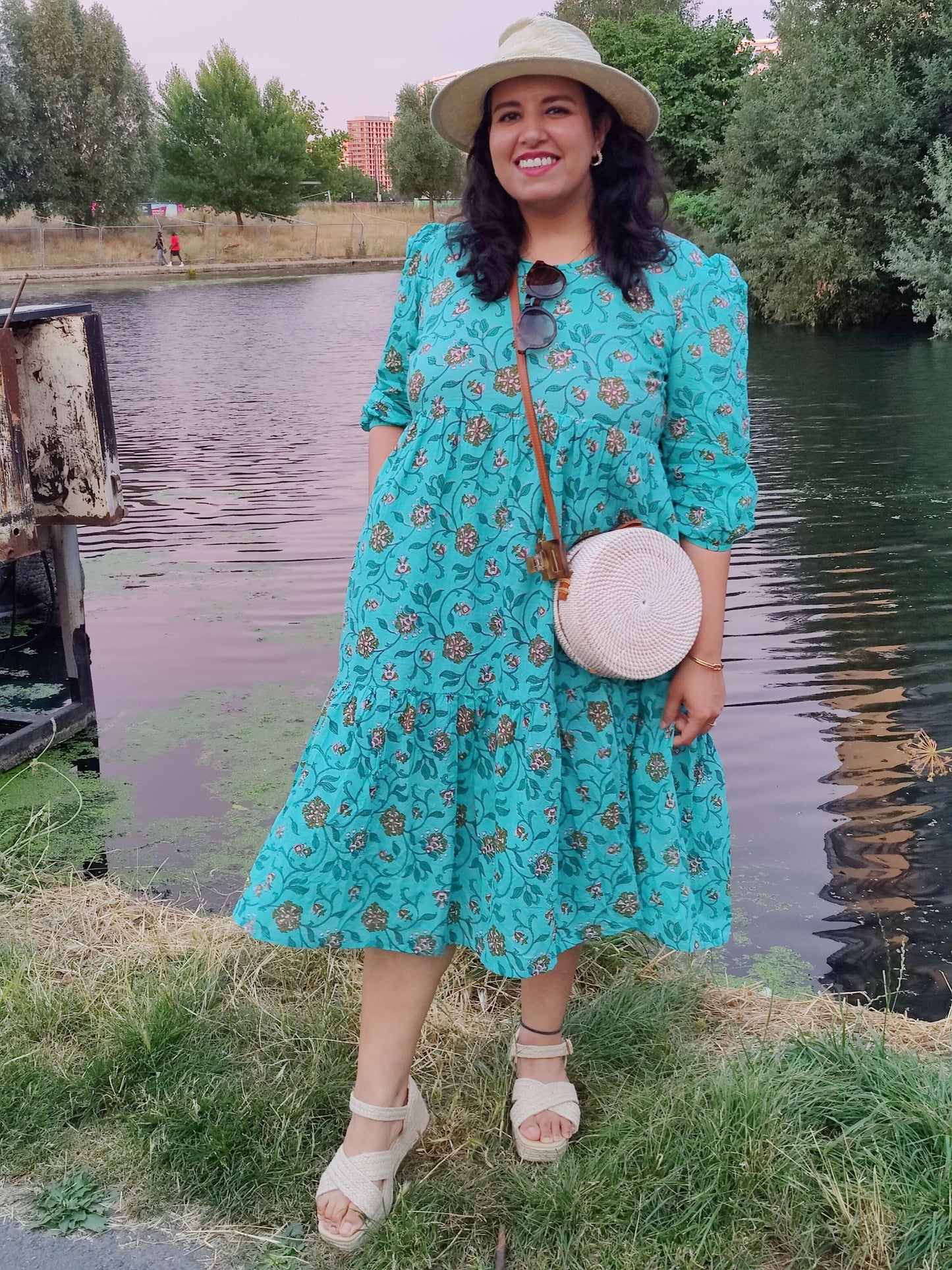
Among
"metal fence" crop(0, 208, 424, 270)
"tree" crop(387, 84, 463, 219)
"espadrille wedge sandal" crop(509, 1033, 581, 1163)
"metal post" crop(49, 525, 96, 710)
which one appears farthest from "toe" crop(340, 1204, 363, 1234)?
"tree" crop(387, 84, 463, 219)

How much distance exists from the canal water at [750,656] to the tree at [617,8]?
46951mm

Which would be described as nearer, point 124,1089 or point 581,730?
point 581,730

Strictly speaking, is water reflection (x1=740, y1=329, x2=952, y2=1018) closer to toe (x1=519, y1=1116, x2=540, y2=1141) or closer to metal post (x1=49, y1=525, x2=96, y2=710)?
toe (x1=519, y1=1116, x2=540, y2=1141)

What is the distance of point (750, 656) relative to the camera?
20.7 ft

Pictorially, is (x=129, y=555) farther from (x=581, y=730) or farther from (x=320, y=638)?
(x=581, y=730)

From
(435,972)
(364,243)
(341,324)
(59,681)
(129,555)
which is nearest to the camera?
(435,972)

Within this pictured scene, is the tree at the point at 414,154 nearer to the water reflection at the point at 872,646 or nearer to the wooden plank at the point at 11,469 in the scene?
the water reflection at the point at 872,646

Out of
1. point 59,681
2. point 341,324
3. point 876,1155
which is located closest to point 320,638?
point 59,681

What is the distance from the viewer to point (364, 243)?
50281mm

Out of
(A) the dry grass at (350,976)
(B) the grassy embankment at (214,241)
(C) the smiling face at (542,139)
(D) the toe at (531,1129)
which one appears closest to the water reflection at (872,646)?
(A) the dry grass at (350,976)

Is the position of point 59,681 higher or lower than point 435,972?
lower

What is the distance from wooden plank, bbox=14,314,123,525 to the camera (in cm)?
438

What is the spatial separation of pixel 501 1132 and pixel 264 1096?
16.9 inches

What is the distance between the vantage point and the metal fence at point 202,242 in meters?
38.8
